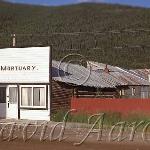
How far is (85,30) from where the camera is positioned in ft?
258

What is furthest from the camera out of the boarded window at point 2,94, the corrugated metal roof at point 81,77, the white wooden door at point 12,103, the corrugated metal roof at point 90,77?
the corrugated metal roof at point 90,77

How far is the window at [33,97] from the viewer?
1313 inches

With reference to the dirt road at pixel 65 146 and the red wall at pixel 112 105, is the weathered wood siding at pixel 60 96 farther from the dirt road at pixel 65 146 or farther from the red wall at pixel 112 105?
the dirt road at pixel 65 146

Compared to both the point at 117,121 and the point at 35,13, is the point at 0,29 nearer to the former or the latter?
the point at 35,13

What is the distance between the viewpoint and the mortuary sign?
33.2 meters

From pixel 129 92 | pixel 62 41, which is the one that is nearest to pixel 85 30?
pixel 62 41

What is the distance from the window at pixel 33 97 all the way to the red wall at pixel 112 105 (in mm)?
2150

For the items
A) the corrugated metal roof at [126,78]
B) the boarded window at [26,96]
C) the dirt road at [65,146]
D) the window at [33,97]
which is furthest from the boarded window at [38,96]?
the dirt road at [65,146]

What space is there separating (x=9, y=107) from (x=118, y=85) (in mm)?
9747

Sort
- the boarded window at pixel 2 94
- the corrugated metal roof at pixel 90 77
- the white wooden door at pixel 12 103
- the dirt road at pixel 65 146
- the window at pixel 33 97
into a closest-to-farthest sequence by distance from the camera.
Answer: the dirt road at pixel 65 146 < the window at pixel 33 97 < the white wooden door at pixel 12 103 < the boarded window at pixel 2 94 < the corrugated metal roof at pixel 90 77

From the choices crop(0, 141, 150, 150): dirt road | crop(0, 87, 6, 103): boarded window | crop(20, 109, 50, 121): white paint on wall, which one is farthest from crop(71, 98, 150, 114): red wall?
crop(0, 141, 150, 150): dirt road

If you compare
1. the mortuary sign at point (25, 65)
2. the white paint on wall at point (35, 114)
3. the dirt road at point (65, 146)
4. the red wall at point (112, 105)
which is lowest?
the white paint on wall at point (35, 114)

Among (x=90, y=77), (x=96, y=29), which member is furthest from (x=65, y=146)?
(x=96, y=29)

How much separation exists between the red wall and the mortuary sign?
104 inches
